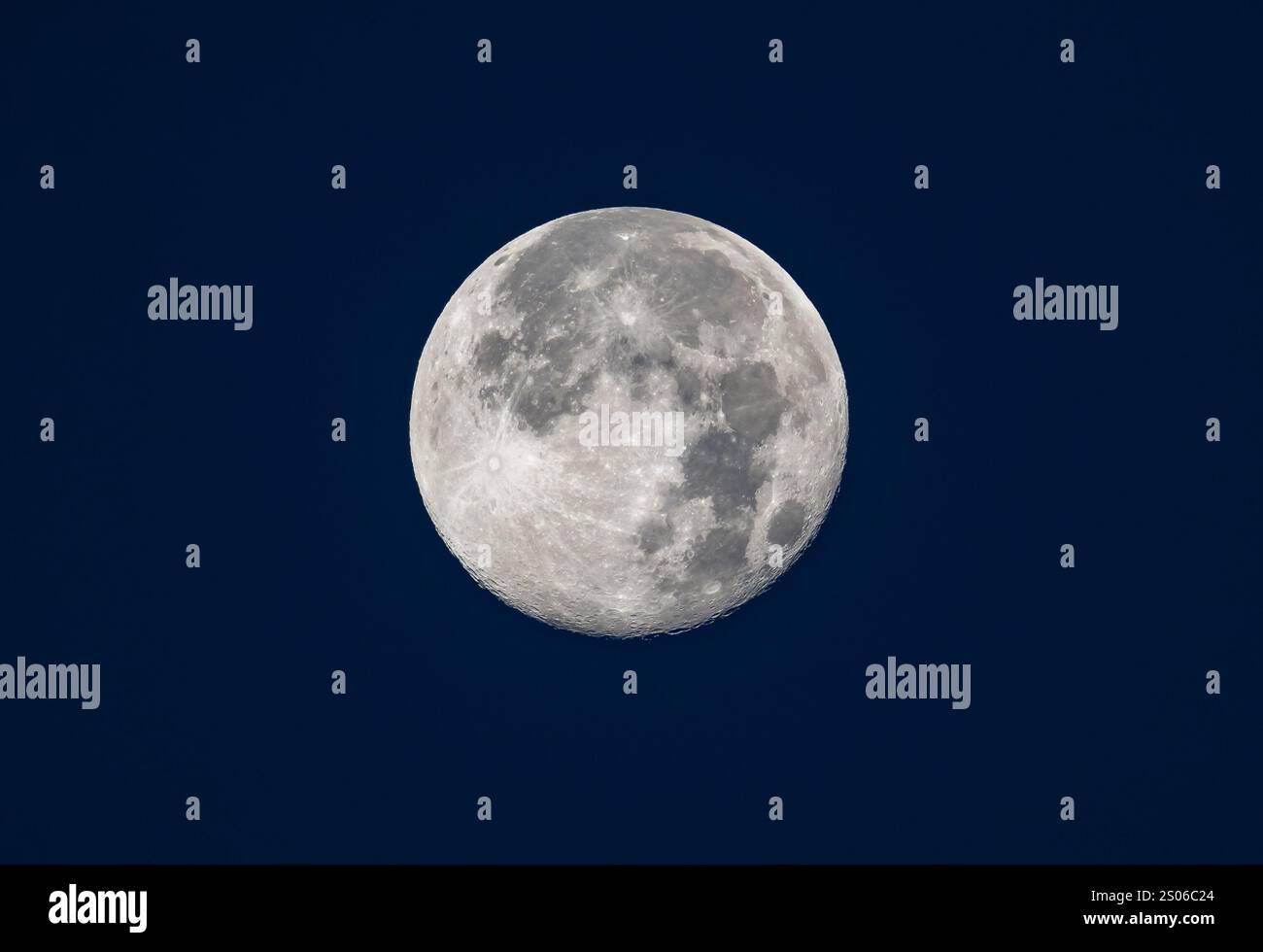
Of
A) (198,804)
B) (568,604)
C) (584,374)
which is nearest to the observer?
(584,374)

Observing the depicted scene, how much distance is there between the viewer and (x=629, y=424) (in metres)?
10.6

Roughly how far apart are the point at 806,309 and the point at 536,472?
293cm

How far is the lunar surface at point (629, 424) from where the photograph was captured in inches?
419

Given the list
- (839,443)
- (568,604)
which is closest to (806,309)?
(839,443)

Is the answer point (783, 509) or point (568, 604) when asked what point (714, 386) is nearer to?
point (783, 509)

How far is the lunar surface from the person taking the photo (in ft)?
34.9

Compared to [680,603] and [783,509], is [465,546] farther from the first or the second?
[783,509]

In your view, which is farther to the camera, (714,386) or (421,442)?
(421,442)

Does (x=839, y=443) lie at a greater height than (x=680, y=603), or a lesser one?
greater

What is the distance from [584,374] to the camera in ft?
34.8

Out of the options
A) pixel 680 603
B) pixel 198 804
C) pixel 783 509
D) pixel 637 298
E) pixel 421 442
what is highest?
pixel 637 298

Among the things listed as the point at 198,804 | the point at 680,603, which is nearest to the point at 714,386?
the point at 680,603

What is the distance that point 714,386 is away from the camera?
10734 millimetres

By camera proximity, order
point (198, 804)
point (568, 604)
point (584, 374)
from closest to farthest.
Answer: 1. point (584, 374)
2. point (568, 604)
3. point (198, 804)
